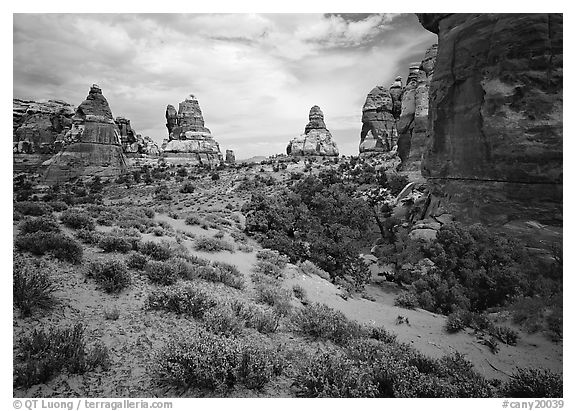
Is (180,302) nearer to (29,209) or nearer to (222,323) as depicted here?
(222,323)

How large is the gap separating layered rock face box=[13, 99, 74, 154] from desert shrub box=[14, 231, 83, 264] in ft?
153

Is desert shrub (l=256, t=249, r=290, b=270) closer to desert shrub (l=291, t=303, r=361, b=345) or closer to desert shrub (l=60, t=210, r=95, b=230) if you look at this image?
desert shrub (l=291, t=303, r=361, b=345)

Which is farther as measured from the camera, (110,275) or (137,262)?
(137,262)

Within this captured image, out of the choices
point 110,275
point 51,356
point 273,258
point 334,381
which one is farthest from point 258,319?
point 273,258

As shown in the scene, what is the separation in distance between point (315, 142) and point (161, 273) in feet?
205

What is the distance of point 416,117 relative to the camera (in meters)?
28.0

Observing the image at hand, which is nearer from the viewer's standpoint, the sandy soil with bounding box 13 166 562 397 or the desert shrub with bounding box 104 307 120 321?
the sandy soil with bounding box 13 166 562 397

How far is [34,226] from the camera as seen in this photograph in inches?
308

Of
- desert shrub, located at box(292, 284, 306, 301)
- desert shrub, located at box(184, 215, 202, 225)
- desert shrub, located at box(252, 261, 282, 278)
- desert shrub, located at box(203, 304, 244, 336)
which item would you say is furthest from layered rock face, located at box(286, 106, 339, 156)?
desert shrub, located at box(203, 304, 244, 336)

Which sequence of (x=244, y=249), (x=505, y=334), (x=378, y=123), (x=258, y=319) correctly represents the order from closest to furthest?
(x=258, y=319)
(x=505, y=334)
(x=244, y=249)
(x=378, y=123)

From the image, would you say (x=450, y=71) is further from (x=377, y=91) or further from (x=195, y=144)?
(x=195, y=144)

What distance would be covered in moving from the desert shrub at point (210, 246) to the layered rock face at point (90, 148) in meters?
35.7

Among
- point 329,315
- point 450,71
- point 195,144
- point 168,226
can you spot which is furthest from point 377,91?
point 329,315

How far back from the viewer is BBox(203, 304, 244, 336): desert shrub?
517 cm
